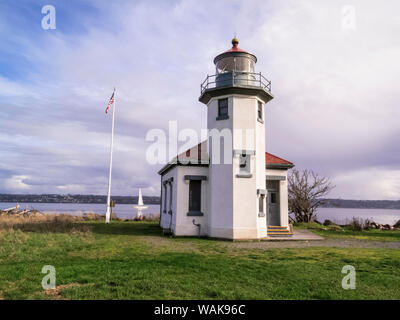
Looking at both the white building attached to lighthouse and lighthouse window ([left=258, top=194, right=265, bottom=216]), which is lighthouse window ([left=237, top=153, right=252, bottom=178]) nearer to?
the white building attached to lighthouse

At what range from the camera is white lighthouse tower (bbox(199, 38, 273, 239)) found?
15.4 metres

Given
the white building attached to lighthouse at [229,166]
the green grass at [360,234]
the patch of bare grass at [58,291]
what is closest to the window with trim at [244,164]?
the white building attached to lighthouse at [229,166]

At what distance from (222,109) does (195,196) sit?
5039mm

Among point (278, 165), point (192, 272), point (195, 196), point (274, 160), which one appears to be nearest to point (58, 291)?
point (192, 272)

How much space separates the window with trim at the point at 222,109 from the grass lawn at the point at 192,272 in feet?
23.0

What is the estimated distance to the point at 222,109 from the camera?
16375mm

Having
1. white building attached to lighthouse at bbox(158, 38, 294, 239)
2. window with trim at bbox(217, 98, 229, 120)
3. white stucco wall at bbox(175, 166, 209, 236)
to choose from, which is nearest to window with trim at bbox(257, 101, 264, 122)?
white building attached to lighthouse at bbox(158, 38, 294, 239)

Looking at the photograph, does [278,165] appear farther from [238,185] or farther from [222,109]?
[222,109]

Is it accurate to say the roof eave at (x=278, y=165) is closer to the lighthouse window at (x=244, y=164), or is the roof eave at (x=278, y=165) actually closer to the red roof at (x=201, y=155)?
the red roof at (x=201, y=155)

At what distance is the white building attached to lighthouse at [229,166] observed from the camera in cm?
1543
